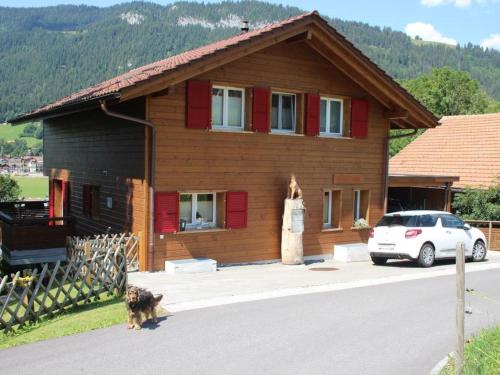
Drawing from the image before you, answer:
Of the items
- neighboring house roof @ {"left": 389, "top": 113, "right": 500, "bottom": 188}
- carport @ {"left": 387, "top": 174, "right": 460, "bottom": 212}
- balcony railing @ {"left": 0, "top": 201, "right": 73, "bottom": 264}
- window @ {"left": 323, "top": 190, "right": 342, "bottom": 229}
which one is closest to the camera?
balcony railing @ {"left": 0, "top": 201, "right": 73, "bottom": 264}

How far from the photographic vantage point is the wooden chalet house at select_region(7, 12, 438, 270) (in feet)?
50.6

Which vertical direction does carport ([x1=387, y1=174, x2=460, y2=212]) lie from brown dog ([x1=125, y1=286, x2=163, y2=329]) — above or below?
above

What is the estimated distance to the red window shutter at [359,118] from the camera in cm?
1920

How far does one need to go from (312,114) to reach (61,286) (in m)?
9.72

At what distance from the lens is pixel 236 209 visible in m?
16.7

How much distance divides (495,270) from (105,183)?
442 inches

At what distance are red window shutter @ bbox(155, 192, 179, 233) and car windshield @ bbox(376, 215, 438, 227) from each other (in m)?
5.85

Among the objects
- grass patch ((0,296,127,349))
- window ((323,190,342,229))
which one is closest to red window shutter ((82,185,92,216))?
window ((323,190,342,229))

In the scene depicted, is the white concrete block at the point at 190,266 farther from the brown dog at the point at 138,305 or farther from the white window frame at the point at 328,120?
the white window frame at the point at 328,120

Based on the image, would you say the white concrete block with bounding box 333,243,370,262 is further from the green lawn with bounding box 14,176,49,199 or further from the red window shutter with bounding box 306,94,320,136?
the green lawn with bounding box 14,176,49,199

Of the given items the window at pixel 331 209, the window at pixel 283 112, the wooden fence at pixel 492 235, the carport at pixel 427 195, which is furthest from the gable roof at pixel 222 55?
the wooden fence at pixel 492 235

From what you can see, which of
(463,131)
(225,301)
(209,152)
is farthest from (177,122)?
(463,131)

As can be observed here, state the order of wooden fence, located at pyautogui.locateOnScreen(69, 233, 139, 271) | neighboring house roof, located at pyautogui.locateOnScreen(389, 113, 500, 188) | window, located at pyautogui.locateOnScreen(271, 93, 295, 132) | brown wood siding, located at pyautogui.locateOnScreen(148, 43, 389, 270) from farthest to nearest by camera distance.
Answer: neighboring house roof, located at pyautogui.locateOnScreen(389, 113, 500, 188), window, located at pyautogui.locateOnScreen(271, 93, 295, 132), brown wood siding, located at pyautogui.locateOnScreen(148, 43, 389, 270), wooden fence, located at pyautogui.locateOnScreen(69, 233, 139, 271)

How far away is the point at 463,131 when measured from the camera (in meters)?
31.8
